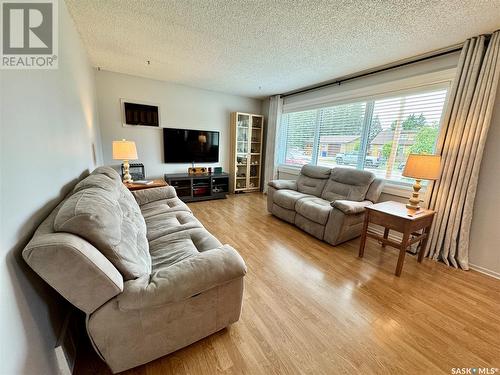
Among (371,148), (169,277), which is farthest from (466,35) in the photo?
(169,277)

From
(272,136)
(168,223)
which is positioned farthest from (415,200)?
(272,136)

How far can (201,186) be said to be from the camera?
4.36 metres

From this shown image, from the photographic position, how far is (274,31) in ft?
6.63

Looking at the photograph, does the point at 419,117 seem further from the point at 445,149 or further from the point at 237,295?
the point at 237,295

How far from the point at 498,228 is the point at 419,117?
1.43 meters

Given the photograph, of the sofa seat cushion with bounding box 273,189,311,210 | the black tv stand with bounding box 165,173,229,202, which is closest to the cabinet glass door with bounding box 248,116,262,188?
the black tv stand with bounding box 165,173,229,202

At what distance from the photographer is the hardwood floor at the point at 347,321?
45.9 inches

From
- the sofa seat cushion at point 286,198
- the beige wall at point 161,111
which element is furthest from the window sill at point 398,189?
the beige wall at point 161,111

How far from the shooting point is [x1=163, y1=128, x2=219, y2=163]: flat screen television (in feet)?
Answer: 13.6

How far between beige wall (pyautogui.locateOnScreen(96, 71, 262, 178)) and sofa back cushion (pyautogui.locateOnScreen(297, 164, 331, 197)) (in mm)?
2076

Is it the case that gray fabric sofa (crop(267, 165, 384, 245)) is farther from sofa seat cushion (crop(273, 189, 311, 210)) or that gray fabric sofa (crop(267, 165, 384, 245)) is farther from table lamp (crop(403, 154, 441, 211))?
table lamp (crop(403, 154, 441, 211))

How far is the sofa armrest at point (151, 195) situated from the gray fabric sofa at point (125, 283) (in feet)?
3.46

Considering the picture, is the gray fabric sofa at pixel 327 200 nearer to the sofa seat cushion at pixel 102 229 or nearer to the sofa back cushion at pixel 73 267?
the sofa seat cushion at pixel 102 229

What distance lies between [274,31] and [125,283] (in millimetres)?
2414
